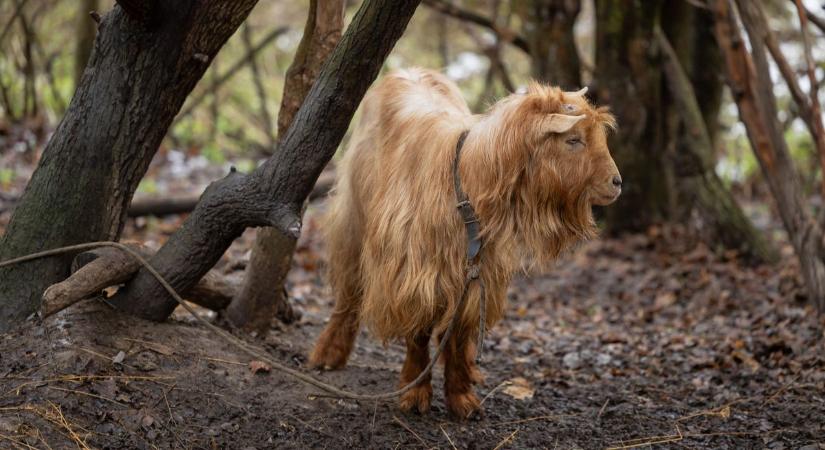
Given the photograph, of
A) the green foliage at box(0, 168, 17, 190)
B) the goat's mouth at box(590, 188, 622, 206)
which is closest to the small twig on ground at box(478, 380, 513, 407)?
the goat's mouth at box(590, 188, 622, 206)

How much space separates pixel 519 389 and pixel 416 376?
886 mm

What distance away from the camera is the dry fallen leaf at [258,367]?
184 inches

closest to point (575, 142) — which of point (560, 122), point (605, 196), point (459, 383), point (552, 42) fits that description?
point (560, 122)

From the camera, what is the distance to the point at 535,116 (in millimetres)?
4109

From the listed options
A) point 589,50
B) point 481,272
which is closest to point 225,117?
point 589,50

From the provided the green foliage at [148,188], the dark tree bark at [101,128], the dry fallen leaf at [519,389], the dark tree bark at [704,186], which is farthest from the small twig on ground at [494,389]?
the green foliage at [148,188]

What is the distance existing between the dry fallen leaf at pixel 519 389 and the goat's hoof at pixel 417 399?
2.37 feet

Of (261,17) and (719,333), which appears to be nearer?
(719,333)

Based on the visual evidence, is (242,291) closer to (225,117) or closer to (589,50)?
(225,117)

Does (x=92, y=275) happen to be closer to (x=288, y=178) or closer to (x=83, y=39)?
(x=288, y=178)

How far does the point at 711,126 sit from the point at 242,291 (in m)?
6.45

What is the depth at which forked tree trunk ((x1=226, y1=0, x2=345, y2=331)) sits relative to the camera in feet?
16.4

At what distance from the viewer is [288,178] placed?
4129mm

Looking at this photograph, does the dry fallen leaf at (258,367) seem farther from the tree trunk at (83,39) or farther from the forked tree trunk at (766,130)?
the tree trunk at (83,39)
